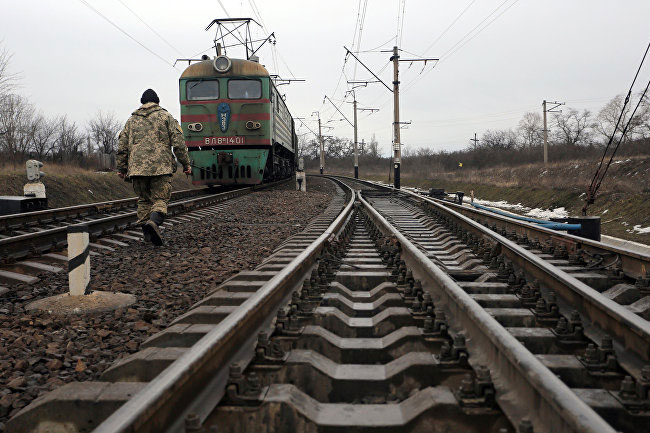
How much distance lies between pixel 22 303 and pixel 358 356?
290 centimetres

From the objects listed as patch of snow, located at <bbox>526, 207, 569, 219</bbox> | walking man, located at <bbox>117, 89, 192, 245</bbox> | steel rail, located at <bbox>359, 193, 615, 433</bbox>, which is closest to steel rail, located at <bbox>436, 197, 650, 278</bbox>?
steel rail, located at <bbox>359, 193, 615, 433</bbox>

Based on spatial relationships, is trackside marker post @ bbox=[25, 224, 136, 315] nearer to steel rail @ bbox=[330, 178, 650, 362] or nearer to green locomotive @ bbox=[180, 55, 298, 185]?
steel rail @ bbox=[330, 178, 650, 362]

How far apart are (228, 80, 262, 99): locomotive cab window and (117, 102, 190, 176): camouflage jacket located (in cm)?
776

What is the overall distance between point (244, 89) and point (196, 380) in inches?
515

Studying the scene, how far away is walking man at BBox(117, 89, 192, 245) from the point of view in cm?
621

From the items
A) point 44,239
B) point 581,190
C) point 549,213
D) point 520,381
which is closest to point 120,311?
point 520,381

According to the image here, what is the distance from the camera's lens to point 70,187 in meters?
14.4

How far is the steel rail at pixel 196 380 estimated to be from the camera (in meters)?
1.43

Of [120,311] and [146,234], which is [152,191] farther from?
[120,311]

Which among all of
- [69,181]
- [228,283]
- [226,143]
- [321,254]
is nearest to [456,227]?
[321,254]

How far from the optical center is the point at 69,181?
1473 centimetres

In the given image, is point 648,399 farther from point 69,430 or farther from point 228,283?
point 228,283

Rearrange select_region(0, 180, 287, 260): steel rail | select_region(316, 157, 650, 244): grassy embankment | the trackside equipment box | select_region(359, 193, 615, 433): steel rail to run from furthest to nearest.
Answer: select_region(316, 157, 650, 244): grassy embankment → the trackside equipment box → select_region(0, 180, 287, 260): steel rail → select_region(359, 193, 615, 433): steel rail

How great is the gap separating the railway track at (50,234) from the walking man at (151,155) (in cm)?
60
